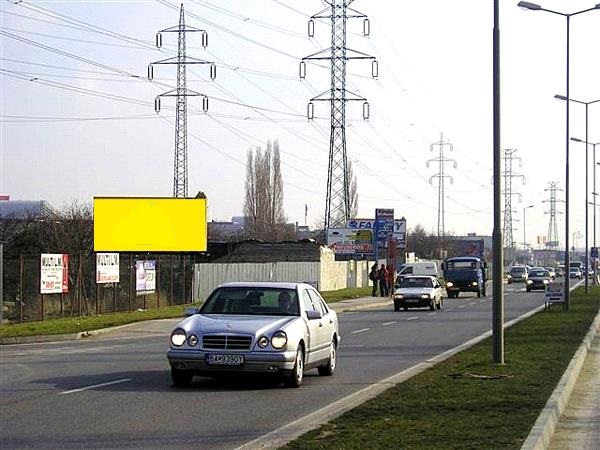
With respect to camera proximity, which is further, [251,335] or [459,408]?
[251,335]

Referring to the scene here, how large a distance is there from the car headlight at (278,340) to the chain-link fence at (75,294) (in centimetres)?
2091

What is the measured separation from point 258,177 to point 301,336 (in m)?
82.2

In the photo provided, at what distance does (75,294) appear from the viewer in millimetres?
40188

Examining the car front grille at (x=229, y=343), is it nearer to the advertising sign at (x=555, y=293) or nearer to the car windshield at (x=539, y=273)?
the advertising sign at (x=555, y=293)

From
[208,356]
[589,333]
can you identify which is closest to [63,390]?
[208,356]

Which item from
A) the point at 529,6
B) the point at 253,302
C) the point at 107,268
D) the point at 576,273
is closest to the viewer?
the point at 253,302

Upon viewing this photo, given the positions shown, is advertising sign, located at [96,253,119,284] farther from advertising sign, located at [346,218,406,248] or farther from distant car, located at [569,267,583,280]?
distant car, located at [569,267,583,280]

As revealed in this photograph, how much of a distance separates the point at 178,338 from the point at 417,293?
30.5 metres

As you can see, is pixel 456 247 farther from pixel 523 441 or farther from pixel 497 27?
pixel 523 441

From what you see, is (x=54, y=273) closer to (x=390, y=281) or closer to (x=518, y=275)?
(x=390, y=281)

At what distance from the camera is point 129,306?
43.2 metres

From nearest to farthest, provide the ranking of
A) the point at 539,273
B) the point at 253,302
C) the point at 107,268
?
the point at 253,302
the point at 107,268
the point at 539,273

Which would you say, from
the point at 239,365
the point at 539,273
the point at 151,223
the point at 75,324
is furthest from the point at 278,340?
the point at 539,273

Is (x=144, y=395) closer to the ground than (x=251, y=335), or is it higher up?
closer to the ground
